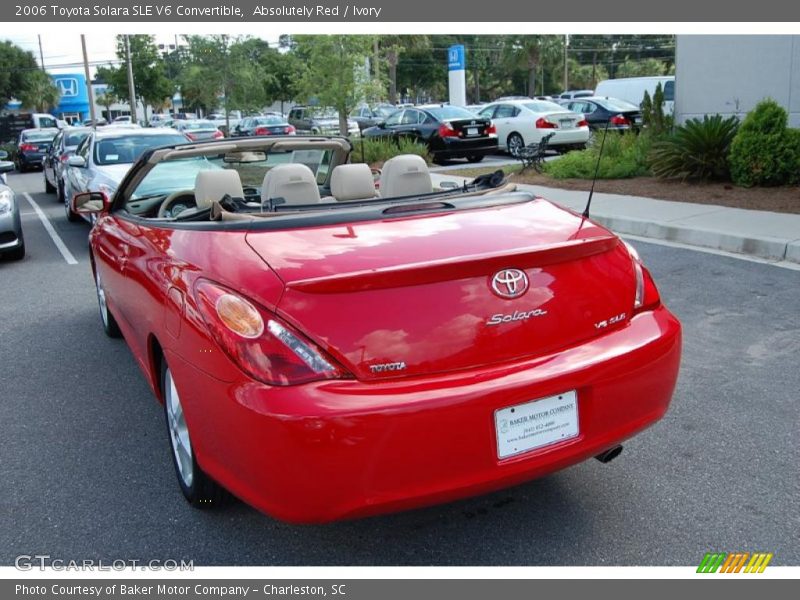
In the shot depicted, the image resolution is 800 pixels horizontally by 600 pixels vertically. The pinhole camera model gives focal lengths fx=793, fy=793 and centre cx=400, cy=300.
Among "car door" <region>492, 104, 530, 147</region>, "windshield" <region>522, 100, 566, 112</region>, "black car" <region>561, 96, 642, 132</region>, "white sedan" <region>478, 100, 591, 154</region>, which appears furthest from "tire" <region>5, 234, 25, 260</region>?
"black car" <region>561, 96, 642, 132</region>

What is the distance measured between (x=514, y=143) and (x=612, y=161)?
23.5 ft

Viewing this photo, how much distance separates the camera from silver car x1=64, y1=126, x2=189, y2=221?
35.6 feet

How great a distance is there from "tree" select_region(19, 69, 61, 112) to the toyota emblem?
58.0 metres

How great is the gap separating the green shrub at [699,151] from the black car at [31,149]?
22.2m

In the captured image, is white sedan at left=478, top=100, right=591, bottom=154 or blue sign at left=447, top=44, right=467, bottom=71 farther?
blue sign at left=447, top=44, right=467, bottom=71

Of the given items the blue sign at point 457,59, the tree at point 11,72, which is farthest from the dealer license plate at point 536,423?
the tree at point 11,72

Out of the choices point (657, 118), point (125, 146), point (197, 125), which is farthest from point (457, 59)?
point (125, 146)

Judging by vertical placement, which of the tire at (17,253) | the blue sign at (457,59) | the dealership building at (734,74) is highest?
the blue sign at (457,59)

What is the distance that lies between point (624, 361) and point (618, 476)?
896 millimetres

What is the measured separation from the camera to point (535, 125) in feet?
66.5

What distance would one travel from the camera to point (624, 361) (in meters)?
2.83

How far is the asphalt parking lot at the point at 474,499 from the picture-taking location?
2982 mm

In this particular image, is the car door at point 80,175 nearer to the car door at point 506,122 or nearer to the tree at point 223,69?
the car door at point 506,122

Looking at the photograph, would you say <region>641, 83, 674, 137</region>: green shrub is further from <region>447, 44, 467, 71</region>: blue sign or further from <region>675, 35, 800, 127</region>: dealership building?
<region>447, 44, 467, 71</region>: blue sign
